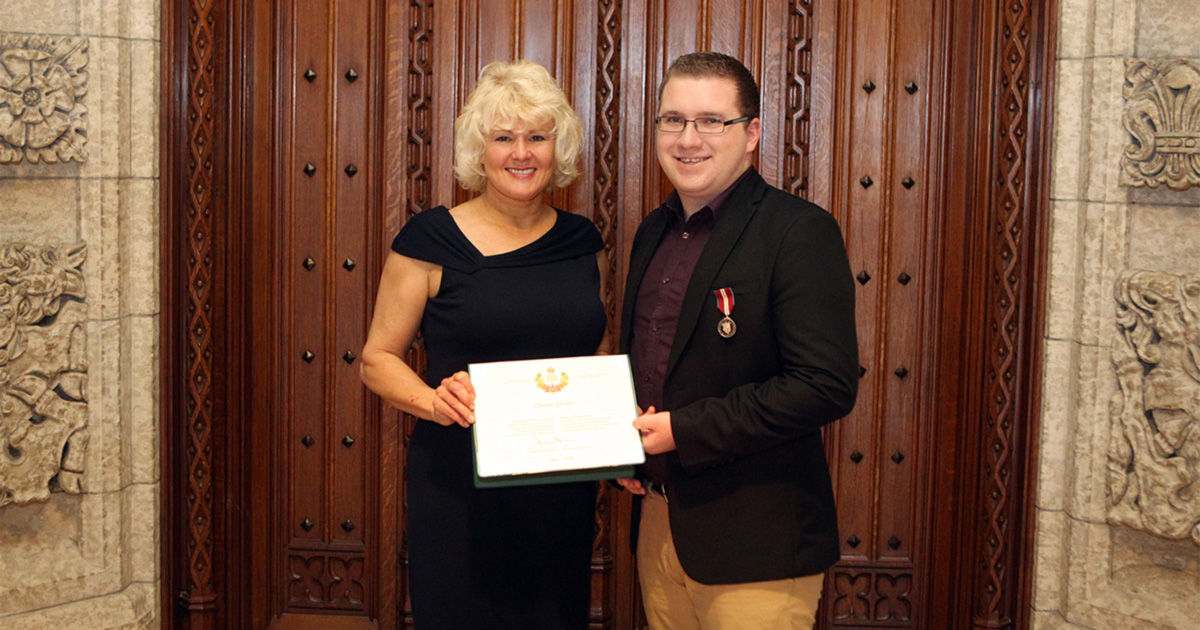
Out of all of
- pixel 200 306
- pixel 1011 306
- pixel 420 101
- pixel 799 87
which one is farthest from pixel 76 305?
pixel 1011 306

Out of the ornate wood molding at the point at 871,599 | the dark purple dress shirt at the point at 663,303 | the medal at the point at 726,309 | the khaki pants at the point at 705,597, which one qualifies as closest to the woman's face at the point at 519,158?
the dark purple dress shirt at the point at 663,303

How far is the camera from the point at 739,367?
1.80 m

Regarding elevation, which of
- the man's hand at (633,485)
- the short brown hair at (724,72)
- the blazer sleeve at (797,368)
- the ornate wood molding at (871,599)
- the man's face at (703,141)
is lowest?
the ornate wood molding at (871,599)

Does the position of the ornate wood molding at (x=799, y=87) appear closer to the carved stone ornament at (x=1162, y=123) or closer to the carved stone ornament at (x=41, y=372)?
the carved stone ornament at (x=1162, y=123)

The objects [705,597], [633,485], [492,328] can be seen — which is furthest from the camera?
[492,328]

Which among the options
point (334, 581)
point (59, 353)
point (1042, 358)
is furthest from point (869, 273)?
point (59, 353)

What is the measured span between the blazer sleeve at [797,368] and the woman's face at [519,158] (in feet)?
2.15

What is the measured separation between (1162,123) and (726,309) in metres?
1.30

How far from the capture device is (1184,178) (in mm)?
2209

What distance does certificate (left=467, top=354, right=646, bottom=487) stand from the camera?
183 centimetres

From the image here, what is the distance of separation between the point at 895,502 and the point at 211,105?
92.6 inches

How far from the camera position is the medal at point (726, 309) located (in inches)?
69.3

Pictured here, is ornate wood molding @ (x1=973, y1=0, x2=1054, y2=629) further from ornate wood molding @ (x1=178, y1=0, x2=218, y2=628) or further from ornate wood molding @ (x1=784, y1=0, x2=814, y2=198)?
ornate wood molding @ (x1=178, y1=0, x2=218, y2=628)

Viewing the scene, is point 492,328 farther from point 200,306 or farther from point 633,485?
point 200,306
